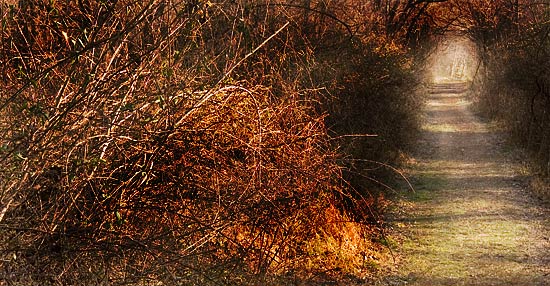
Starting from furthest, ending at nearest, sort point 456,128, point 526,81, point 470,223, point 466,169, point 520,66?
point 456,128 < point 466,169 < point 520,66 < point 526,81 < point 470,223

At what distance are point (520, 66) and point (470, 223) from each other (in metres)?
5.92

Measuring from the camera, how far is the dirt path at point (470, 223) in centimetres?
899

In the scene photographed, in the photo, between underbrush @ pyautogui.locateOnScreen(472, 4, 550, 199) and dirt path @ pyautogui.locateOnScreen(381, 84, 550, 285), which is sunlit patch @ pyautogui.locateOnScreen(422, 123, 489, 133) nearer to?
underbrush @ pyautogui.locateOnScreen(472, 4, 550, 199)

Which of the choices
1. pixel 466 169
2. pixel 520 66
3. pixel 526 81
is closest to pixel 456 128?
pixel 466 169

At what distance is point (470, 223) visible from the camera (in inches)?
449

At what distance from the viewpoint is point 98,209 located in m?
5.75

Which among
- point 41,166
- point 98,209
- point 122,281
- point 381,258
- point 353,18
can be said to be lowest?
point 381,258

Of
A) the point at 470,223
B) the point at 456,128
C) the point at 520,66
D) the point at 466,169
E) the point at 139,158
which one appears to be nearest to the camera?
the point at 139,158

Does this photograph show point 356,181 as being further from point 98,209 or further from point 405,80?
point 98,209

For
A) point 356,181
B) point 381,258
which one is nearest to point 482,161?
point 356,181

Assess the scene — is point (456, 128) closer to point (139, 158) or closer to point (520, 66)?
point (520, 66)

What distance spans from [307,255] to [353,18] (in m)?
7.19

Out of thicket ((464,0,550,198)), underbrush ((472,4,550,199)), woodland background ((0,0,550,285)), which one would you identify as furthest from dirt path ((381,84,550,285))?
woodland background ((0,0,550,285))

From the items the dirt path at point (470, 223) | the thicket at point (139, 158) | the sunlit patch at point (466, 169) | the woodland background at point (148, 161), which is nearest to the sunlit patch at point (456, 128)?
the dirt path at point (470, 223)
